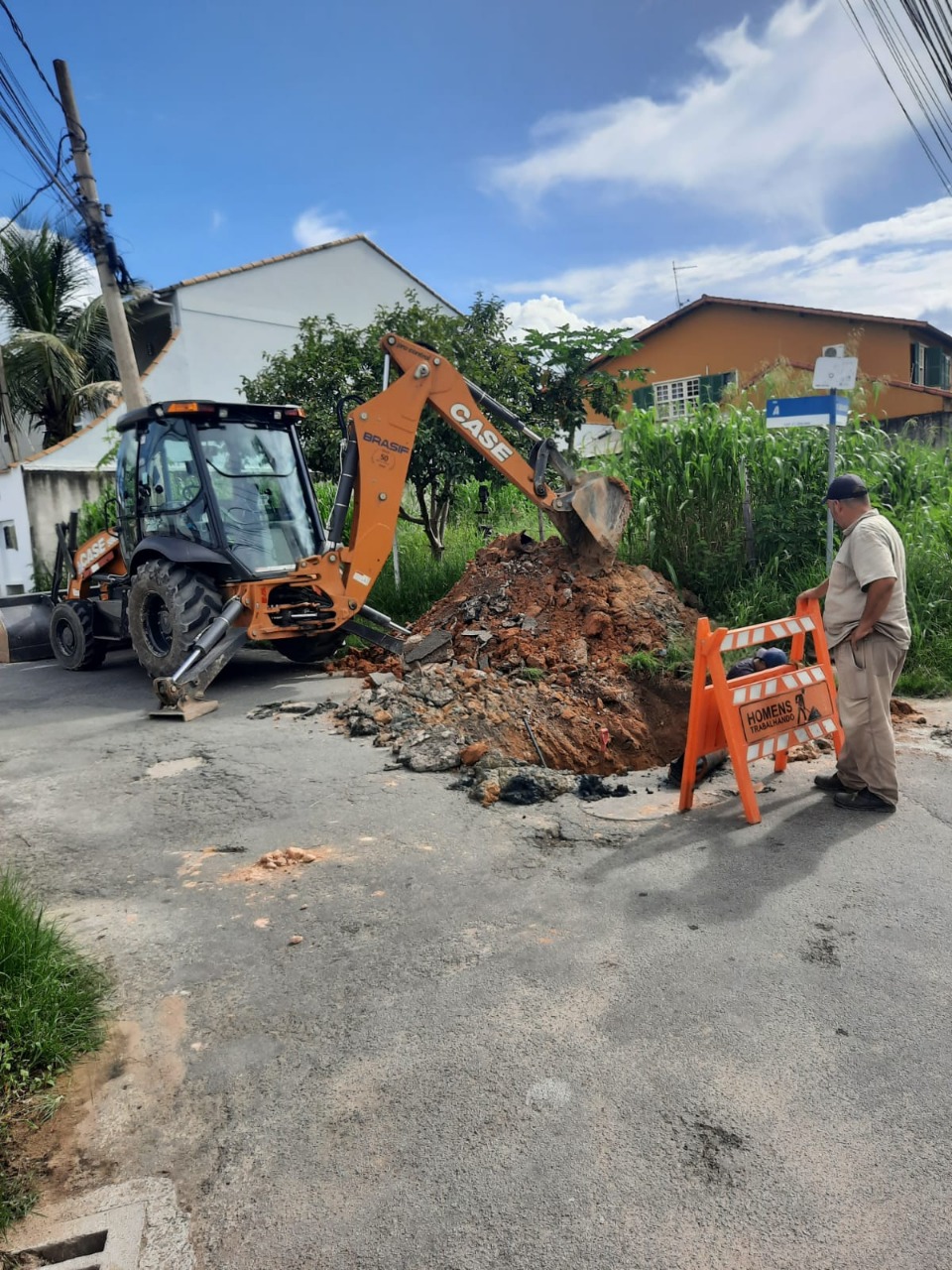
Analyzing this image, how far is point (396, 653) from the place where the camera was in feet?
30.5

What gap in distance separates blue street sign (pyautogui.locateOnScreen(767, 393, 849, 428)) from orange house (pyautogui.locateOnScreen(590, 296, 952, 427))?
1578 cm

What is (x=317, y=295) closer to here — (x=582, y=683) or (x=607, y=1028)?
(x=582, y=683)

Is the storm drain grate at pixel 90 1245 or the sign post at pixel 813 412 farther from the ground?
the sign post at pixel 813 412

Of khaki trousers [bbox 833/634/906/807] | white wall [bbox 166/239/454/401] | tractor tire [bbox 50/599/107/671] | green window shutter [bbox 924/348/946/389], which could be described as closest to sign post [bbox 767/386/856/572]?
khaki trousers [bbox 833/634/906/807]

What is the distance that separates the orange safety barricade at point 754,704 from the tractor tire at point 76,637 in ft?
27.2

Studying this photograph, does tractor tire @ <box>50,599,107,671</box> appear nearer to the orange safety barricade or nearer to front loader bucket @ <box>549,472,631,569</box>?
front loader bucket @ <box>549,472,631,569</box>

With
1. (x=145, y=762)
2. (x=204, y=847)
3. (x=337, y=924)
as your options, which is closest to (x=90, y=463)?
(x=145, y=762)

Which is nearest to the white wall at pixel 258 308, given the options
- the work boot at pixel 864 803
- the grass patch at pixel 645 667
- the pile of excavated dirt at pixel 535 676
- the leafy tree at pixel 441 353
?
the leafy tree at pixel 441 353

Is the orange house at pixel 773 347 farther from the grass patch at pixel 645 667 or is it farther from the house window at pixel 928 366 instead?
the grass patch at pixel 645 667

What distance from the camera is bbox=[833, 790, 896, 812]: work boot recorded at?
5281 mm

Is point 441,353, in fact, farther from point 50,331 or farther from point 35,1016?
point 50,331

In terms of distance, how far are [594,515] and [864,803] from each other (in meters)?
4.53

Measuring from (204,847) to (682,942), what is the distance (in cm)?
282

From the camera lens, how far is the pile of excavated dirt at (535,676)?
6.88 metres
